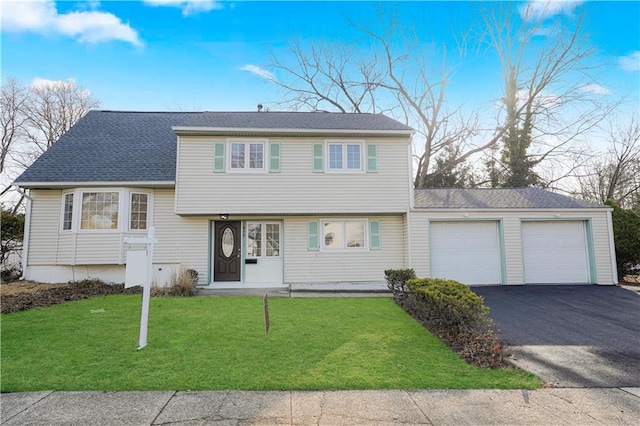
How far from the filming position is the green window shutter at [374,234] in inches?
448

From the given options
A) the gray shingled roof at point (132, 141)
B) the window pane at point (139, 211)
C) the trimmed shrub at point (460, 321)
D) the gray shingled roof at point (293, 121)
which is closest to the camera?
the trimmed shrub at point (460, 321)

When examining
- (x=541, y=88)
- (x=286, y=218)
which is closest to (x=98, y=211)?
(x=286, y=218)

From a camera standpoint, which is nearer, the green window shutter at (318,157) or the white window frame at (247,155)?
the white window frame at (247,155)

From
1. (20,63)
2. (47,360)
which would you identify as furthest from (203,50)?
(47,360)

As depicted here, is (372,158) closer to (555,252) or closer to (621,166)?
(555,252)

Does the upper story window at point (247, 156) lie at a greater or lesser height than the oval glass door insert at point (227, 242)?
greater

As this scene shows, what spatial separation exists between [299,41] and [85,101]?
1558 centimetres

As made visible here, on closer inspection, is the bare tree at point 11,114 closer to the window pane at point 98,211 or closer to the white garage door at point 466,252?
the window pane at point 98,211

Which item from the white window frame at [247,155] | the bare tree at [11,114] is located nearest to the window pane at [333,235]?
the white window frame at [247,155]

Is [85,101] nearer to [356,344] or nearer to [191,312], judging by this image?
[191,312]

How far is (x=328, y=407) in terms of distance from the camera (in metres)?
3.22

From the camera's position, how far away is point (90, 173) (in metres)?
10.7

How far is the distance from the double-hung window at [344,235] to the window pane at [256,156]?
3.09 m

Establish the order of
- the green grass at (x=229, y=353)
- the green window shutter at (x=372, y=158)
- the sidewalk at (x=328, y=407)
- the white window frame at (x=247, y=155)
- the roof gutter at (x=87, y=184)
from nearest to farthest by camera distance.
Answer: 1. the sidewalk at (x=328, y=407)
2. the green grass at (x=229, y=353)
3. the roof gutter at (x=87, y=184)
4. the white window frame at (x=247, y=155)
5. the green window shutter at (x=372, y=158)
